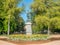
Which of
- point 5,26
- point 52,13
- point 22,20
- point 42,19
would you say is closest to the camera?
point 42,19

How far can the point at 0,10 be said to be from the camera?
37875 mm

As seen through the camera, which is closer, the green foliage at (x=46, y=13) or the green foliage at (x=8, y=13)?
the green foliage at (x=8, y=13)

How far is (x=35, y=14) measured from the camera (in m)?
38.1

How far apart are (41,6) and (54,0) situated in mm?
4500

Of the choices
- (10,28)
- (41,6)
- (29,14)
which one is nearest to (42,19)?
(41,6)

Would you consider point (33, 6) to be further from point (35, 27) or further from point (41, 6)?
point (35, 27)

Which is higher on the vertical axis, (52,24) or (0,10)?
(0,10)

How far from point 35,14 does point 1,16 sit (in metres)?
7.23

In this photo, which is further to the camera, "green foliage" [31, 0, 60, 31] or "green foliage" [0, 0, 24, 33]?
"green foliage" [31, 0, 60, 31]

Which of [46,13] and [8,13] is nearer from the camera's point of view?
[8,13]

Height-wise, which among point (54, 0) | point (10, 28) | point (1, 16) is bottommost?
point (10, 28)

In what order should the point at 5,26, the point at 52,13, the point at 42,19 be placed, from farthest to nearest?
1. the point at 5,26
2. the point at 52,13
3. the point at 42,19

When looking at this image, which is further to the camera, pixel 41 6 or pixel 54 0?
pixel 54 0

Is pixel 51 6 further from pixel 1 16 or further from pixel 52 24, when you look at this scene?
pixel 1 16
